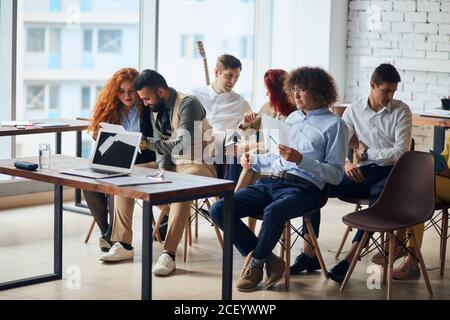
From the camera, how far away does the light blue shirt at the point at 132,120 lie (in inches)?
227

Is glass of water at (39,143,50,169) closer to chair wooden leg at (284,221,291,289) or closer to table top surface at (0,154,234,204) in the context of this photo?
table top surface at (0,154,234,204)

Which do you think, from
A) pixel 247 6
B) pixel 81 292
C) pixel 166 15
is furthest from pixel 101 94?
pixel 247 6

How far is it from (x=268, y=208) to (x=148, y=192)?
36.5 inches

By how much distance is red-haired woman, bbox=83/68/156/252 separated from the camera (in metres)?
5.72

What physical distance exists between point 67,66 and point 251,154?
2.96 meters

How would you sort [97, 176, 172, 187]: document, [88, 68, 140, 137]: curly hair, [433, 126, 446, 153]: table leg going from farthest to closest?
1. [433, 126, 446, 153]: table leg
2. [88, 68, 140, 137]: curly hair
3. [97, 176, 172, 187]: document

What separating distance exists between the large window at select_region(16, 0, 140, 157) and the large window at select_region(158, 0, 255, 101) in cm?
31

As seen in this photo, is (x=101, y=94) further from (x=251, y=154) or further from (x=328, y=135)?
(x=328, y=135)

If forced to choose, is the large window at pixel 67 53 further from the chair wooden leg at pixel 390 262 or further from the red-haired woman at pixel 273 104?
the chair wooden leg at pixel 390 262

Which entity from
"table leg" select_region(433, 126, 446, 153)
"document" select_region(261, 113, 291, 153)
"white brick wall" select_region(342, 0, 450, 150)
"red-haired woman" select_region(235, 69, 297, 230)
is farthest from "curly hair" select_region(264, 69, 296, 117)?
"white brick wall" select_region(342, 0, 450, 150)

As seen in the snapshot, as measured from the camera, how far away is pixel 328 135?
5.00 m

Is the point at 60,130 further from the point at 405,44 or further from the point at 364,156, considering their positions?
the point at 405,44

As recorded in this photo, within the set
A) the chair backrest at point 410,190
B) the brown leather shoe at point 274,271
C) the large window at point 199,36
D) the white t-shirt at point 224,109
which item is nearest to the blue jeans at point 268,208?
the brown leather shoe at point 274,271

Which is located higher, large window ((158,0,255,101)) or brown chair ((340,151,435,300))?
large window ((158,0,255,101))
